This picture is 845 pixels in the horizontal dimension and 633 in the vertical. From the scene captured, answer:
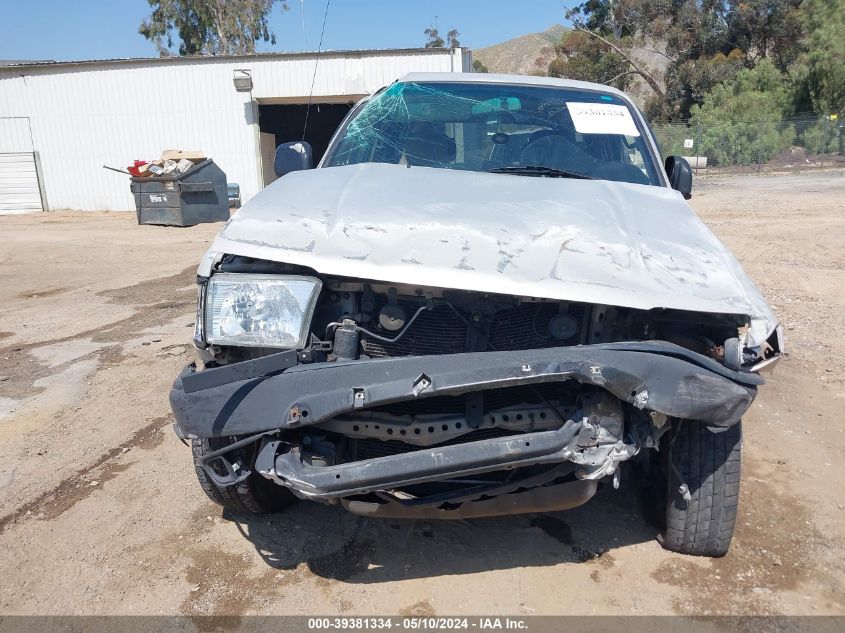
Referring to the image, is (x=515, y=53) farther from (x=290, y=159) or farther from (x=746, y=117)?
(x=290, y=159)

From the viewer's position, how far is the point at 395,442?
2.58 meters

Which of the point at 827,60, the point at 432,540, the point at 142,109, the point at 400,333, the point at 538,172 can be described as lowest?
the point at 432,540

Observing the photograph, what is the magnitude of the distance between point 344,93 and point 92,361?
14.1 metres

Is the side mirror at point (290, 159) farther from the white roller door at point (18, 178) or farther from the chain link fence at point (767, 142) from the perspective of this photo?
the chain link fence at point (767, 142)

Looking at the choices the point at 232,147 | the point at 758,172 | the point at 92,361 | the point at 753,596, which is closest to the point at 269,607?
the point at 753,596

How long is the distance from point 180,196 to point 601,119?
12406 millimetres

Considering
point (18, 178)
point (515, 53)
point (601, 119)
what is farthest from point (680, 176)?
point (515, 53)

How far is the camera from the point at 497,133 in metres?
3.92

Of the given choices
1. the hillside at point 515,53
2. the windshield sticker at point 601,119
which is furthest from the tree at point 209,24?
the hillside at point 515,53

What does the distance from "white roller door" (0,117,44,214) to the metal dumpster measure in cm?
814

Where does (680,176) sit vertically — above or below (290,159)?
below

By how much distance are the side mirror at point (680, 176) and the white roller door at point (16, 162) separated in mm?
21533

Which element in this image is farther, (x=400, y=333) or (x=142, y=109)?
(x=142, y=109)

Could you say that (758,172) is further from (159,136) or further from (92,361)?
(92,361)
